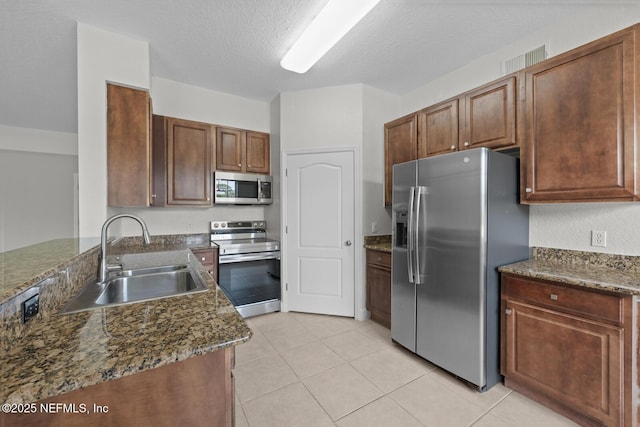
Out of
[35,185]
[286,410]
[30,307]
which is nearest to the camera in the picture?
[30,307]

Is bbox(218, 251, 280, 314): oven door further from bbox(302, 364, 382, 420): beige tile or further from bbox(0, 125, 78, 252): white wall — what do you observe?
bbox(0, 125, 78, 252): white wall

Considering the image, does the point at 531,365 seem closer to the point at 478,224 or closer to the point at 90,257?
the point at 478,224

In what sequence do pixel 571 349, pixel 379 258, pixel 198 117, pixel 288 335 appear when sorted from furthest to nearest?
pixel 198 117 → pixel 379 258 → pixel 288 335 → pixel 571 349

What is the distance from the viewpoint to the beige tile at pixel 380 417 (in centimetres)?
158

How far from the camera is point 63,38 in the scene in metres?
2.28

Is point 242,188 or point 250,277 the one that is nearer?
point 250,277

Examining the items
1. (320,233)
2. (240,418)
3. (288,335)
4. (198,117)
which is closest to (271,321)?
(288,335)

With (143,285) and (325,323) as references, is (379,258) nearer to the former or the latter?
(325,323)

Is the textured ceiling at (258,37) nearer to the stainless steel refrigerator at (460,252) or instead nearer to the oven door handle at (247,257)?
the stainless steel refrigerator at (460,252)

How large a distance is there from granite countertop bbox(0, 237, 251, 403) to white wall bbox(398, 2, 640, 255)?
8.00 ft

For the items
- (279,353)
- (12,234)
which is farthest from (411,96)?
(12,234)

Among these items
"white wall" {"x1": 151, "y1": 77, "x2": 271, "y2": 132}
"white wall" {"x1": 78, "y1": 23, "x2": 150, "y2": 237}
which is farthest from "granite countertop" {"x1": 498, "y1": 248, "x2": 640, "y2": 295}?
"white wall" {"x1": 151, "y1": 77, "x2": 271, "y2": 132}

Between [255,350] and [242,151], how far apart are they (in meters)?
2.33

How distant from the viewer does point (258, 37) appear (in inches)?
90.8
